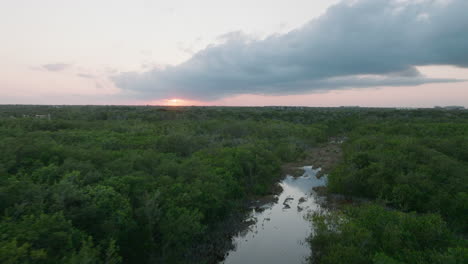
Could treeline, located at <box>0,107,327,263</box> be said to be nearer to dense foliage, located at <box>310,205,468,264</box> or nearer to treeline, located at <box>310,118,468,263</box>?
dense foliage, located at <box>310,205,468,264</box>

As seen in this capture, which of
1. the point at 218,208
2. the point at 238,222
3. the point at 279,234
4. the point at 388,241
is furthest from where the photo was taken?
the point at 238,222

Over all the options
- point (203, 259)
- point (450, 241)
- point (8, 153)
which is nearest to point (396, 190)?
point (450, 241)

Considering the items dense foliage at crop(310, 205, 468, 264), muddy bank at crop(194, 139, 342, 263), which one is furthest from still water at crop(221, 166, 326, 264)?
dense foliage at crop(310, 205, 468, 264)

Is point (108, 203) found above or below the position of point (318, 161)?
above

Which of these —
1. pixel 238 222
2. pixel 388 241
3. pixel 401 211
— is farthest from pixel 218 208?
pixel 401 211

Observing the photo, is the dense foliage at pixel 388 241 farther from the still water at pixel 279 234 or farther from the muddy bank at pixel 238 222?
the muddy bank at pixel 238 222

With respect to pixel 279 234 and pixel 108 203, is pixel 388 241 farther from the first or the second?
pixel 108 203
